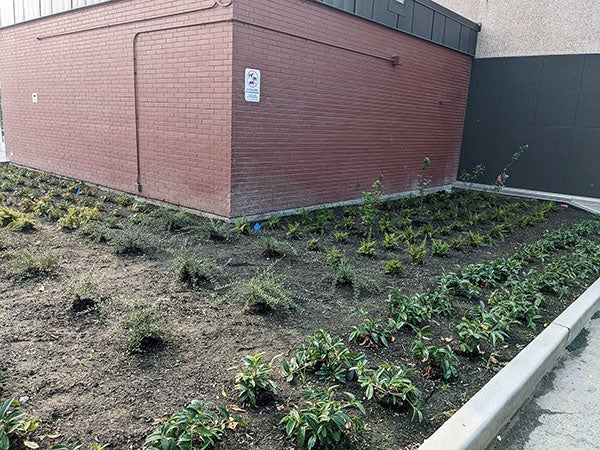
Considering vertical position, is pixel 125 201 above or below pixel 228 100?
below

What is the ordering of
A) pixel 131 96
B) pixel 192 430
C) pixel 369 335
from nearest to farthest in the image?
pixel 192 430, pixel 369 335, pixel 131 96

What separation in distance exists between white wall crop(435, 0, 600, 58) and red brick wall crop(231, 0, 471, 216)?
1.28 meters

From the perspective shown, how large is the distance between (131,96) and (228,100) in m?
2.54

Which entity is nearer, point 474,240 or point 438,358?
point 438,358

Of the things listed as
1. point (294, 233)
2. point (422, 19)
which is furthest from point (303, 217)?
point (422, 19)

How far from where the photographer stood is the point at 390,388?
285 cm

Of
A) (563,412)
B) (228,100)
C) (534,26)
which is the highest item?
(534,26)

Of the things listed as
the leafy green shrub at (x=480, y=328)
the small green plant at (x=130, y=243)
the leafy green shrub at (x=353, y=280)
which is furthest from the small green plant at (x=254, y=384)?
the small green plant at (x=130, y=243)

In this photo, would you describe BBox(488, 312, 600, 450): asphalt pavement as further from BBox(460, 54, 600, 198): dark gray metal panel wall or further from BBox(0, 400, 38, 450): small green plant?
BBox(460, 54, 600, 198): dark gray metal panel wall

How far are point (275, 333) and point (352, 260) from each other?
89.3 inches

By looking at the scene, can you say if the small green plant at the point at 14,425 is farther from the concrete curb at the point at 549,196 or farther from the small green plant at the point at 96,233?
the concrete curb at the point at 549,196

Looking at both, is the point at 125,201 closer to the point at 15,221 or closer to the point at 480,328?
the point at 15,221

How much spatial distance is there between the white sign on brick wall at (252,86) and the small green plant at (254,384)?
4.72 metres

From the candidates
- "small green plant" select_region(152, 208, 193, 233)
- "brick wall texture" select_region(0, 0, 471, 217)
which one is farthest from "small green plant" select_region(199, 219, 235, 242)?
"brick wall texture" select_region(0, 0, 471, 217)
